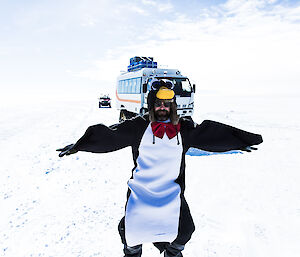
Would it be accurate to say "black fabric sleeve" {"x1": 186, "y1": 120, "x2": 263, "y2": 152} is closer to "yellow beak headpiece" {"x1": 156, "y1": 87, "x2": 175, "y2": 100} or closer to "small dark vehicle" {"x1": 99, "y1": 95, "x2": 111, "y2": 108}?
"yellow beak headpiece" {"x1": 156, "y1": 87, "x2": 175, "y2": 100}

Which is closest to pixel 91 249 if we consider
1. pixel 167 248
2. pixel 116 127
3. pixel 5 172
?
pixel 167 248

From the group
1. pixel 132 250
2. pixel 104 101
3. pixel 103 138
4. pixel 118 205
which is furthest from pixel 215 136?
pixel 104 101

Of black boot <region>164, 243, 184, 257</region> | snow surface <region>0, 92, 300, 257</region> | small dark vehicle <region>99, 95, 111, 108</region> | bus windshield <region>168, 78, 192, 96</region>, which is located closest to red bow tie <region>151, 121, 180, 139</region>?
black boot <region>164, 243, 184, 257</region>

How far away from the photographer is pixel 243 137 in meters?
1.81

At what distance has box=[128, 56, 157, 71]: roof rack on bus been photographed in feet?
36.9

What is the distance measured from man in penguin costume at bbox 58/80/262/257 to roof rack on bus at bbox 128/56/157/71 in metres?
9.82

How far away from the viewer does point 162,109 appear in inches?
70.5

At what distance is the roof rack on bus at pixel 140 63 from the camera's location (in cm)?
1123

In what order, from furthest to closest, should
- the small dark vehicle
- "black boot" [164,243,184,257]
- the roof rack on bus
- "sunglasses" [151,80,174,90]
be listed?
the small dark vehicle
the roof rack on bus
"sunglasses" [151,80,174,90]
"black boot" [164,243,184,257]

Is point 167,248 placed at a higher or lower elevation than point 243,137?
lower

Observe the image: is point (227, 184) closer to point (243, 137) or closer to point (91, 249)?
point (243, 137)

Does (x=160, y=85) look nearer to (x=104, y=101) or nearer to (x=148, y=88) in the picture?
(x=148, y=88)

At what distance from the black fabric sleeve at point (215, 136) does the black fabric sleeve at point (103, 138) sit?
21.6 inches

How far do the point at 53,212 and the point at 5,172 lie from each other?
2345 millimetres
